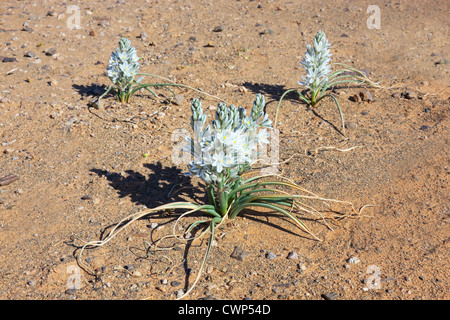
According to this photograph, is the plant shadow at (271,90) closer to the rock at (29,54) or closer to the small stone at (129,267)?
the small stone at (129,267)

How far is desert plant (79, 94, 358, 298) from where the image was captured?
3.04 meters

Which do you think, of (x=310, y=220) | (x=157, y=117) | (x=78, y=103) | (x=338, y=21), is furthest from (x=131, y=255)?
(x=338, y=21)

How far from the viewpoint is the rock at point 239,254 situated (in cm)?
334

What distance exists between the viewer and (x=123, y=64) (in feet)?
16.4

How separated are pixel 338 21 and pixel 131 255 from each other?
551 cm

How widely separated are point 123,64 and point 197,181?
185 cm

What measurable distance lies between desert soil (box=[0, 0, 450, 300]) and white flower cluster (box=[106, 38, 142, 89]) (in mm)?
354

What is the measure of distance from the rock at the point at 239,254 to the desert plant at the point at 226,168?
218 millimetres

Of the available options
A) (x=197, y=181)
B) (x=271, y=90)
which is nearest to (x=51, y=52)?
(x=271, y=90)

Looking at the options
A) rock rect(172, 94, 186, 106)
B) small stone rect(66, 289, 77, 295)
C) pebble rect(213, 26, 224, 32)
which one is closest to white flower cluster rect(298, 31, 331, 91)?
rock rect(172, 94, 186, 106)

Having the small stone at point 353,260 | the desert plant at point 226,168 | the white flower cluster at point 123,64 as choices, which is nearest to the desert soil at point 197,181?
the small stone at point 353,260

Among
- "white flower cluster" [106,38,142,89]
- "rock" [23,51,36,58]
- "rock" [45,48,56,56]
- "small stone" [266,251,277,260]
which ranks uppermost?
"rock" [45,48,56,56]

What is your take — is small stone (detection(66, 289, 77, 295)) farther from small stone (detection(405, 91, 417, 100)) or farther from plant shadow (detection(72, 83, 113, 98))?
small stone (detection(405, 91, 417, 100))

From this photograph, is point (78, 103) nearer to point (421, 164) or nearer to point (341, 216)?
point (341, 216)
